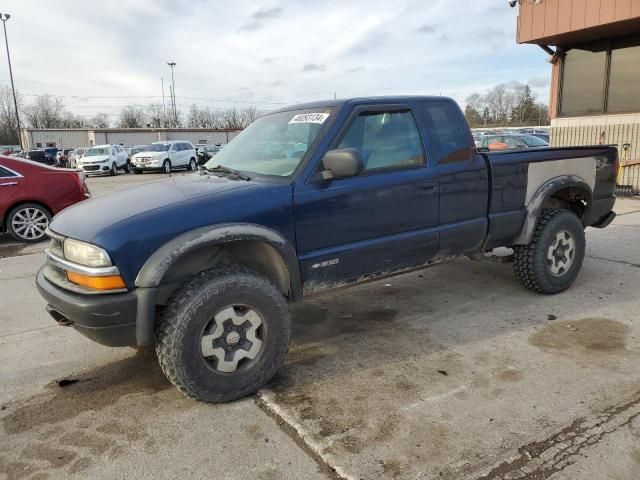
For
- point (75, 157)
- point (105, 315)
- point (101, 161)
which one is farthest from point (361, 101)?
point (75, 157)

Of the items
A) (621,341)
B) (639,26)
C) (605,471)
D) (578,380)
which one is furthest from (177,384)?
(639,26)

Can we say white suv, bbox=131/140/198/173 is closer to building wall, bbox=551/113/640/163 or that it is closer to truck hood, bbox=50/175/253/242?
building wall, bbox=551/113/640/163

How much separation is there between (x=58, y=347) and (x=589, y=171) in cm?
510

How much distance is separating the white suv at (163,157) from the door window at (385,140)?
84.5ft

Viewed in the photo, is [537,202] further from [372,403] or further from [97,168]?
[97,168]

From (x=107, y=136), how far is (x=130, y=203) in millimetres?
58394

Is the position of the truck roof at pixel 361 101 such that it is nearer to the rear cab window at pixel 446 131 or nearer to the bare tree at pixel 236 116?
the rear cab window at pixel 446 131

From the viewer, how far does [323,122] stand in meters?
3.49

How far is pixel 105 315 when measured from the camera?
2.67 metres

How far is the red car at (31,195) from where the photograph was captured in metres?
8.02

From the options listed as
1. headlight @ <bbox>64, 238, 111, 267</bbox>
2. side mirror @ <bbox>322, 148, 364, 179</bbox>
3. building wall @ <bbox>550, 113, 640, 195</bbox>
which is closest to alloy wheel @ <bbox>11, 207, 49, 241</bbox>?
headlight @ <bbox>64, 238, 111, 267</bbox>

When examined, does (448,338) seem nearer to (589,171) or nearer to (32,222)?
(589,171)

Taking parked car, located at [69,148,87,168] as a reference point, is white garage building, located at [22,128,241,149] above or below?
above

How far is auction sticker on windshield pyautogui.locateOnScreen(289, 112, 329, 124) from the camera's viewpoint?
3541 millimetres
